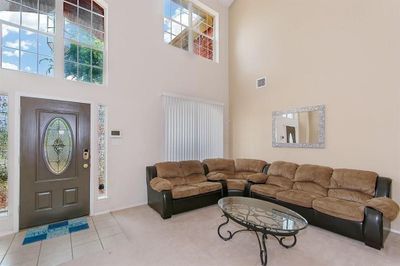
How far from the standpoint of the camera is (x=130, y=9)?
4.21 m

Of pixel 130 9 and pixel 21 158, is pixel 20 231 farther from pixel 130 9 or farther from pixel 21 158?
pixel 130 9

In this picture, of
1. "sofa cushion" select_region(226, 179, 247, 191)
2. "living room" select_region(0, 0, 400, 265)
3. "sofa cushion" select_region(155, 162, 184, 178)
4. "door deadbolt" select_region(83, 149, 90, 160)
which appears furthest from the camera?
"sofa cushion" select_region(226, 179, 247, 191)

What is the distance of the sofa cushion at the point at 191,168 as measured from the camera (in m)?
4.49

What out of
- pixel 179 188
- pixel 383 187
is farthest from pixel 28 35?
pixel 383 187

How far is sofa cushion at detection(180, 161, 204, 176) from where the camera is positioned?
177 inches

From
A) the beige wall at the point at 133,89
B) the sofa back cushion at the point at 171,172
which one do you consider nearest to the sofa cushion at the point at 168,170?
the sofa back cushion at the point at 171,172

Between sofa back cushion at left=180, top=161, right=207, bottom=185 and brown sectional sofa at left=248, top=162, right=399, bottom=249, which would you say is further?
sofa back cushion at left=180, top=161, right=207, bottom=185

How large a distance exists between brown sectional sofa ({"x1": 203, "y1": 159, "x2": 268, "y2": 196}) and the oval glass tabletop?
1142 millimetres

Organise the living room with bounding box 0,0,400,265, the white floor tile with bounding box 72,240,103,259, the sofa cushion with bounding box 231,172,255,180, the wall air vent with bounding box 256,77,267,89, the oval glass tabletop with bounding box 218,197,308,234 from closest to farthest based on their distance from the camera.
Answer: the oval glass tabletop with bounding box 218,197,308,234 < the white floor tile with bounding box 72,240,103,259 < the living room with bounding box 0,0,400,265 < the sofa cushion with bounding box 231,172,255,180 < the wall air vent with bounding box 256,77,267,89

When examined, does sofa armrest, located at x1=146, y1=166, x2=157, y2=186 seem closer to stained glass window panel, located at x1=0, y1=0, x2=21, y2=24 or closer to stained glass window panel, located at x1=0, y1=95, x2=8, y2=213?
stained glass window panel, located at x1=0, y1=95, x2=8, y2=213

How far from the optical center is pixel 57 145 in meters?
3.42

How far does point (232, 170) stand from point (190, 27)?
3.88 m

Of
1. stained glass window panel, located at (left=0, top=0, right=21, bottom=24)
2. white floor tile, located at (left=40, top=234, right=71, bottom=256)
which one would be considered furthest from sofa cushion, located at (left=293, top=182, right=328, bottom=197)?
stained glass window panel, located at (left=0, top=0, right=21, bottom=24)

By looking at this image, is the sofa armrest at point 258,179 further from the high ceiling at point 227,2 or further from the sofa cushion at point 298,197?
the high ceiling at point 227,2
